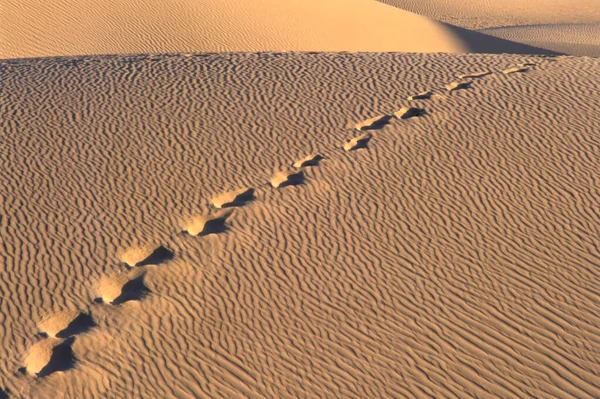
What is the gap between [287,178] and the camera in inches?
289

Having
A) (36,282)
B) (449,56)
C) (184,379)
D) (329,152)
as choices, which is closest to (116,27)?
(449,56)

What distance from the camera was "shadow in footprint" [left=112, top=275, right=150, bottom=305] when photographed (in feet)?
18.8

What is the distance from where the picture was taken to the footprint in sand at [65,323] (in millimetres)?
5418

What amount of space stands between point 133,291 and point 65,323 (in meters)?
0.59

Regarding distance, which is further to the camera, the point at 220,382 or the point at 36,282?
the point at 36,282

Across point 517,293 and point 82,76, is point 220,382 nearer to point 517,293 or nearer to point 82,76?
point 517,293

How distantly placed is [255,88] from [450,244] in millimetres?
3928

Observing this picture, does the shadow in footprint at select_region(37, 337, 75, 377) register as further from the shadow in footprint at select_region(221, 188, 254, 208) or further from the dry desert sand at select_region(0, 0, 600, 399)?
the shadow in footprint at select_region(221, 188, 254, 208)

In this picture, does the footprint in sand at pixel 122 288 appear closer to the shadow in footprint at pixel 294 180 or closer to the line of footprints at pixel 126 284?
the line of footprints at pixel 126 284

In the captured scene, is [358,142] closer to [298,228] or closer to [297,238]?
[298,228]

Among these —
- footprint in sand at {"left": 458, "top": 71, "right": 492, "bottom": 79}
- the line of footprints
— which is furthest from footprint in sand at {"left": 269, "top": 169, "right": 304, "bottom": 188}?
footprint in sand at {"left": 458, "top": 71, "right": 492, "bottom": 79}

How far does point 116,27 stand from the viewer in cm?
1730

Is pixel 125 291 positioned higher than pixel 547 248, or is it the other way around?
pixel 125 291

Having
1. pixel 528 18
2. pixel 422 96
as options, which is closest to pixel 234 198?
pixel 422 96
